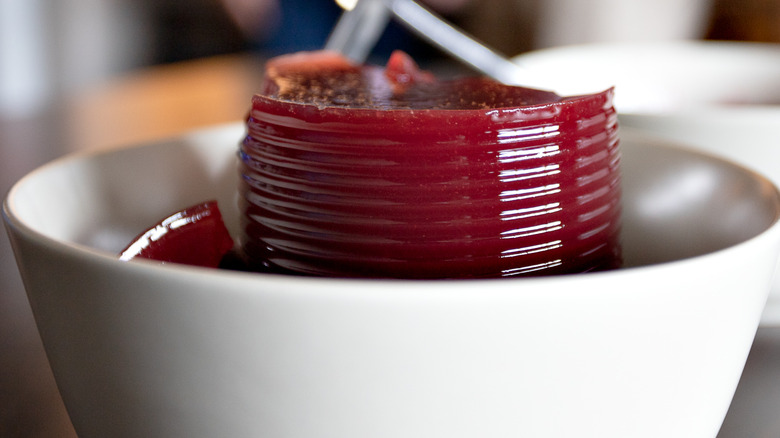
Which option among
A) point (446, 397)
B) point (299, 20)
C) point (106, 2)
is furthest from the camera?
point (106, 2)

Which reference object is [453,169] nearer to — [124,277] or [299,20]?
[124,277]

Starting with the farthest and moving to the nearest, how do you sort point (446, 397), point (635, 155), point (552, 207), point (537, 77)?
point (537, 77) < point (635, 155) < point (552, 207) < point (446, 397)

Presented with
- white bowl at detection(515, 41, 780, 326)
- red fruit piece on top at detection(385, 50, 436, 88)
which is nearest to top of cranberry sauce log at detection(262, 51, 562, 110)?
red fruit piece on top at detection(385, 50, 436, 88)

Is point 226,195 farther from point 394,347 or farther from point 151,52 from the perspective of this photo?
point 151,52

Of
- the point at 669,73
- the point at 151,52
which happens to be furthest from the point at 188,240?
the point at 151,52

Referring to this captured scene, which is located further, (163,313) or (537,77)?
(537,77)

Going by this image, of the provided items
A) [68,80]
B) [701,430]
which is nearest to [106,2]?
[68,80]

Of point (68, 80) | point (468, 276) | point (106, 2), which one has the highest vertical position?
point (468, 276)
